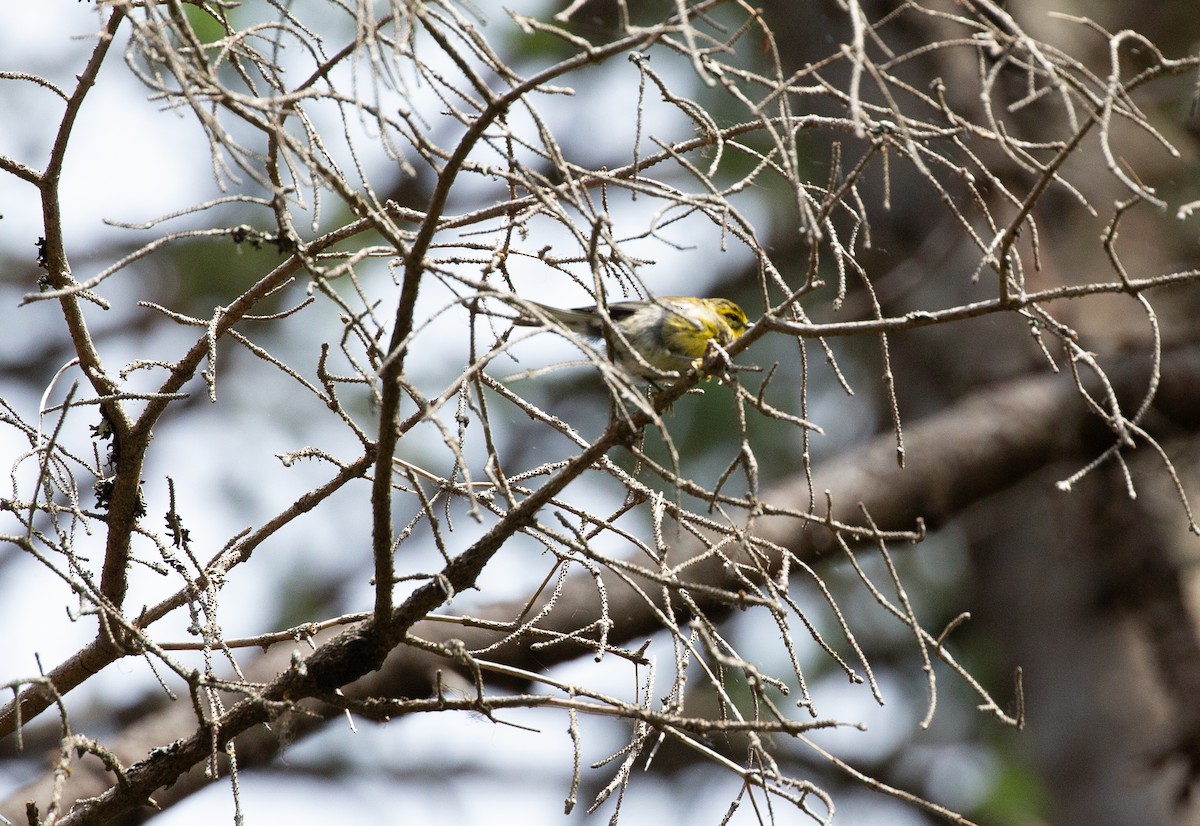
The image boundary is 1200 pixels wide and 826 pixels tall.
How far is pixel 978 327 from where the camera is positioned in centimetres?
641

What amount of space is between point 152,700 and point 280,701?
14.5 feet

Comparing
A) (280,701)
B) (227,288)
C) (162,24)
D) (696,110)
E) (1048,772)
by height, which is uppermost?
(227,288)

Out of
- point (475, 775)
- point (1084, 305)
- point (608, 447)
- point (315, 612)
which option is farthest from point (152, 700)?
point (1084, 305)

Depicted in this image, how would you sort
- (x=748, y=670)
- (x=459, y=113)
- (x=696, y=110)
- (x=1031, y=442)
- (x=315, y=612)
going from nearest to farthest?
1. (x=748, y=670)
2. (x=459, y=113)
3. (x=696, y=110)
4. (x=1031, y=442)
5. (x=315, y=612)

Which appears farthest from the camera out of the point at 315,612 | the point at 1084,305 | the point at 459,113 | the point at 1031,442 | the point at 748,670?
the point at 315,612

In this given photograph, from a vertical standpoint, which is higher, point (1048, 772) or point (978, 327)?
point (978, 327)

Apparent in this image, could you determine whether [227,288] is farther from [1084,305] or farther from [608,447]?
[608,447]

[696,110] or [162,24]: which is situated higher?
[162,24]

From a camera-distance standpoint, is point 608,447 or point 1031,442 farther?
point 1031,442

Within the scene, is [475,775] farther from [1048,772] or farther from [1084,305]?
[1084,305]

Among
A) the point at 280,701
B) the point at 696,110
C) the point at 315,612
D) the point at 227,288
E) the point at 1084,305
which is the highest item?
the point at 227,288

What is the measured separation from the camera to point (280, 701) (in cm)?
190

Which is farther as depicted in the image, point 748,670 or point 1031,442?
point 1031,442

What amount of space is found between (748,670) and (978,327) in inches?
204
